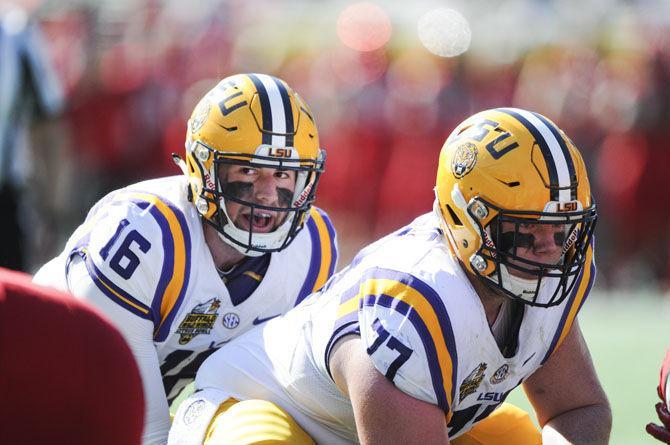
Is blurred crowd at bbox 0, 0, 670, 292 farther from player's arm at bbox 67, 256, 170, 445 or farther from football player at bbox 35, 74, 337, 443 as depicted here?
player's arm at bbox 67, 256, 170, 445

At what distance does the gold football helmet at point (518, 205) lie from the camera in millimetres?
3514

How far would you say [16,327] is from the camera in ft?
5.99

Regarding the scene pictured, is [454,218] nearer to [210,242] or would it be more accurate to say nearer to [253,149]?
[253,149]

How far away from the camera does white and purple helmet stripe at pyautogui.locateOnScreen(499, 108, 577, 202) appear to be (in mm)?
3529

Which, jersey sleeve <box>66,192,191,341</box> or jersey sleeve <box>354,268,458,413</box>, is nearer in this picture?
jersey sleeve <box>354,268,458,413</box>

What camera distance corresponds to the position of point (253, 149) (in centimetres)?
442

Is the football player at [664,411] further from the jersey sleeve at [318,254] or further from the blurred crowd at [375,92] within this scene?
the blurred crowd at [375,92]

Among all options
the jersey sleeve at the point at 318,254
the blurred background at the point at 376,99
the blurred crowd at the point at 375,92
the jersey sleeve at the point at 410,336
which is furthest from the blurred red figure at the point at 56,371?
the blurred crowd at the point at 375,92

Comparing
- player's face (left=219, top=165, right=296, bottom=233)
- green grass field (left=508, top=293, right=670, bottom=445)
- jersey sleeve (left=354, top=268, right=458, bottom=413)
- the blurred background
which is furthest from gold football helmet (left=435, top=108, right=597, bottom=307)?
the blurred background

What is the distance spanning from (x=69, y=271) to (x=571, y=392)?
5.89 feet

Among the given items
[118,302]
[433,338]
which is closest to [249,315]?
[118,302]

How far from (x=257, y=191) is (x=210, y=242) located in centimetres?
26

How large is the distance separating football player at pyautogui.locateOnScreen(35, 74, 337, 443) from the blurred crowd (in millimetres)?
4652

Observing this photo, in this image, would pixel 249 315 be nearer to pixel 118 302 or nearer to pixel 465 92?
pixel 118 302
